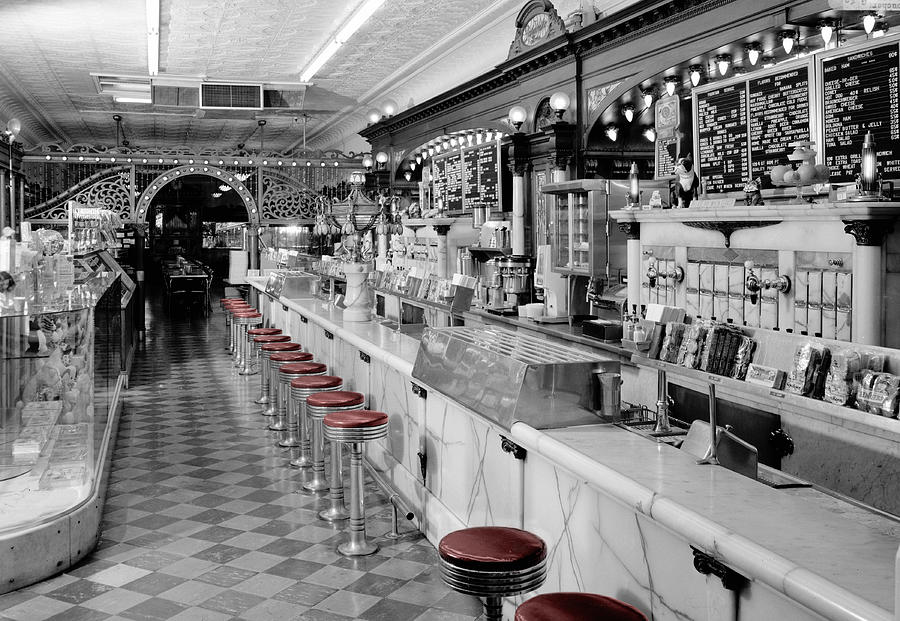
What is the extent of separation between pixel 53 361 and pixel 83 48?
7012 mm

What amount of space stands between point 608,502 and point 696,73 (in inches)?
178

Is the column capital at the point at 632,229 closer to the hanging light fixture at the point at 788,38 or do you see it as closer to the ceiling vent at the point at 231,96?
the hanging light fixture at the point at 788,38

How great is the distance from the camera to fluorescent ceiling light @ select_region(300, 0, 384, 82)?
8.16m

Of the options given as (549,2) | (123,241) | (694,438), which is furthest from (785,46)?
(123,241)

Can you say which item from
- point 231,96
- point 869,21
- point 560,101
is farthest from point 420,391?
point 231,96

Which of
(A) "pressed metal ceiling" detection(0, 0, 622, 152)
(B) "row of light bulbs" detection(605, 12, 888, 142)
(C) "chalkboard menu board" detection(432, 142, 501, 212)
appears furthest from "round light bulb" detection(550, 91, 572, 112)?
(C) "chalkboard menu board" detection(432, 142, 501, 212)

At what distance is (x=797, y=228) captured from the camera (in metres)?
4.91

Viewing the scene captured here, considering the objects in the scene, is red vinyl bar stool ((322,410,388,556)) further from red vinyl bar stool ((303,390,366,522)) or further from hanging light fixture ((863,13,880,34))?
hanging light fixture ((863,13,880,34))

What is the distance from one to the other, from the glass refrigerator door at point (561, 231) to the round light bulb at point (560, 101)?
2.57ft

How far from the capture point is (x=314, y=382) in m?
5.30

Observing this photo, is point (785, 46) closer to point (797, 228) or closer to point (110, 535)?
point (797, 228)

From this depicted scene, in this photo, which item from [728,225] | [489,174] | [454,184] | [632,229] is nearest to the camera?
[728,225]

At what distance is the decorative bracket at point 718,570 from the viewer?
2.02 m

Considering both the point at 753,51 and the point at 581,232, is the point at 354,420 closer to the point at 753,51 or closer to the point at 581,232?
the point at 581,232
